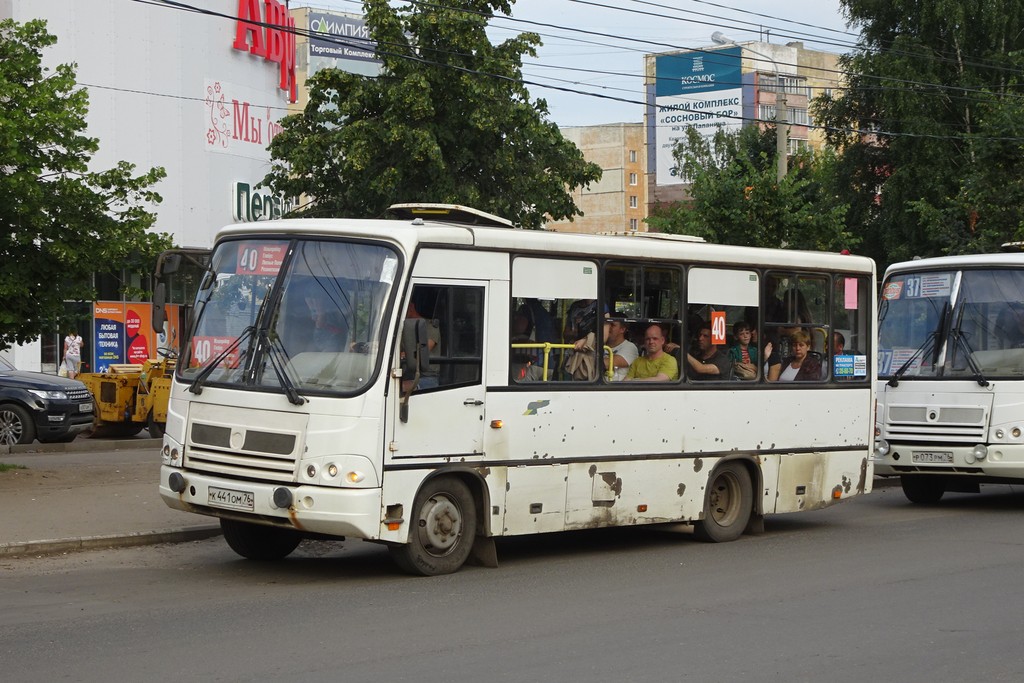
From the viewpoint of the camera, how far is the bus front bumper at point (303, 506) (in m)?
9.94

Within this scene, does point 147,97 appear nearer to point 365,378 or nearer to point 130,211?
point 130,211

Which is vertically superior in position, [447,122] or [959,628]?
[447,122]

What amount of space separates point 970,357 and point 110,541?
9.59 m

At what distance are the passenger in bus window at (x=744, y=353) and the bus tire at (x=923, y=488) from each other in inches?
179

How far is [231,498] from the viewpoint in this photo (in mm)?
10266

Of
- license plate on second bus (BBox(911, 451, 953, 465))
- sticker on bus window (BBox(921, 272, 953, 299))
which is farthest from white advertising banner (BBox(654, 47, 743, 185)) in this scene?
license plate on second bus (BBox(911, 451, 953, 465))

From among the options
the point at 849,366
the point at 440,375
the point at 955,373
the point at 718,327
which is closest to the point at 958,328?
the point at 955,373

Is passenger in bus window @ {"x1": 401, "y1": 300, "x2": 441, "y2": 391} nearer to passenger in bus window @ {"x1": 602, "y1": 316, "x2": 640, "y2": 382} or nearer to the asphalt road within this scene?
the asphalt road

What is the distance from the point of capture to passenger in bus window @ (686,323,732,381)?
42.4ft

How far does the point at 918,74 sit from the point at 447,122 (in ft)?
63.2

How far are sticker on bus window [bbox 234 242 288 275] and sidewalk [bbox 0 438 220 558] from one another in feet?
10.1

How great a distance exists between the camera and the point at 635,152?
12475 cm

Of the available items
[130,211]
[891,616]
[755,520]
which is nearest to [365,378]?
[891,616]

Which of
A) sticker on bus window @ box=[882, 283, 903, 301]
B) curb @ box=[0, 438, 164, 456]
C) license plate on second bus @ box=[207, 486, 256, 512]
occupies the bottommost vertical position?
curb @ box=[0, 438, 164, 456]
